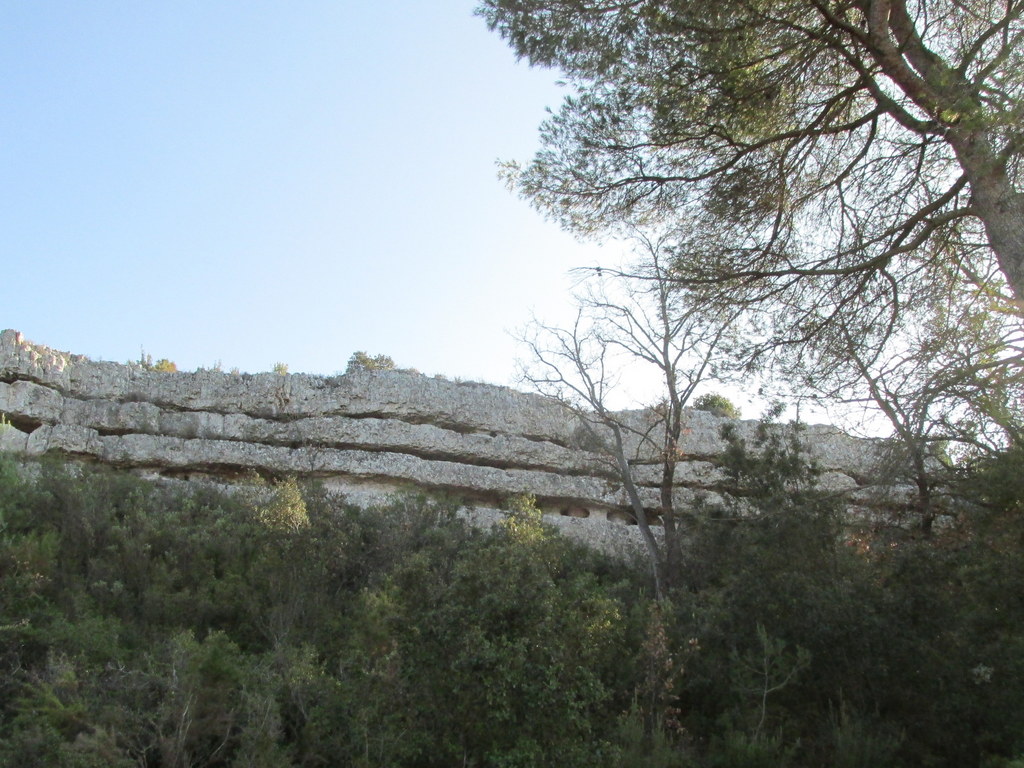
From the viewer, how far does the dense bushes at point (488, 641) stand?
27.1ft

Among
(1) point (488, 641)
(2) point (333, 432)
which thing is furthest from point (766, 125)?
(2) point (333, 432)

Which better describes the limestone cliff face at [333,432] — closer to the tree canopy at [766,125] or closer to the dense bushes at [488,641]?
the dense bushes at [488,641]

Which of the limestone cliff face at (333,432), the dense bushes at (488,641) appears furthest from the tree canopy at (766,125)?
the limestone cliff face at (333,432)

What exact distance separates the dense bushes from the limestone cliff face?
2422 mm

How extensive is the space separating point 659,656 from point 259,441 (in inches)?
387

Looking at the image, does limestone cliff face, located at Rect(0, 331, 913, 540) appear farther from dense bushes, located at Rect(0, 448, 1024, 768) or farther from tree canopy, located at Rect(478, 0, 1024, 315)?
tree canopy, located at Rect(478, 0, 1024, 315)

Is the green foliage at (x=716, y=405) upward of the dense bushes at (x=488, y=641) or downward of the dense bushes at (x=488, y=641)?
upward

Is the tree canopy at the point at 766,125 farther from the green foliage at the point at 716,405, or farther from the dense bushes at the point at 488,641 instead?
the green foliage at the point at 716,405

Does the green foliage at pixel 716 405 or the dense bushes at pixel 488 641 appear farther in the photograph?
the green foliage at pixel 716 405

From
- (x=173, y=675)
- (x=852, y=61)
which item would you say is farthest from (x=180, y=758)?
(x=852, y=61)

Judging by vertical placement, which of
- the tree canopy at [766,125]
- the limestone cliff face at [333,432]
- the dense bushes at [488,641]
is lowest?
the dense bushes at [488,641]

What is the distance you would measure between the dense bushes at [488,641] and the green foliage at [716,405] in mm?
6903

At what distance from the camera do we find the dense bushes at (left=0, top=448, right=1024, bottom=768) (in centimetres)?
825

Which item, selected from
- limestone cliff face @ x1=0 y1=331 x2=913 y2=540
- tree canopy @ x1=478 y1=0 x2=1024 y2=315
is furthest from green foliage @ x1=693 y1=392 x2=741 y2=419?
tree canopy @ x1=478 y1=0 x2=1024 y2=315
